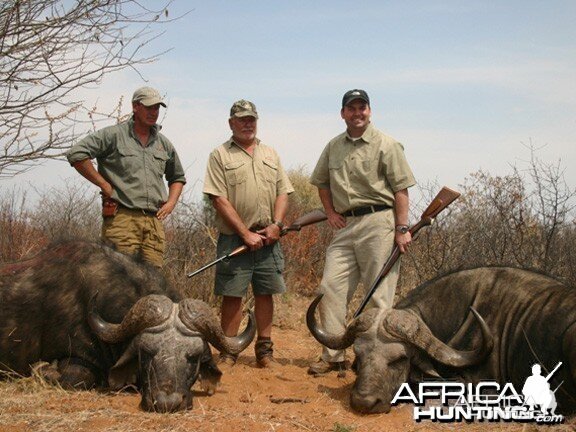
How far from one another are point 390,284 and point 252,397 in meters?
1.69

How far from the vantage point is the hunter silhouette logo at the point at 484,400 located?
515 cm

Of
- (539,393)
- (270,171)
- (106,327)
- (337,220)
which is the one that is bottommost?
(539,393)

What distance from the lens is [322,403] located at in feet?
18.6

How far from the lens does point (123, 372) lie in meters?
5.78

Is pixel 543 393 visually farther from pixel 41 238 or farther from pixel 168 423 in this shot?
pixel 41 238

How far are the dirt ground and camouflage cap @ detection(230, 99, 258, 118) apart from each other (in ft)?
8.11

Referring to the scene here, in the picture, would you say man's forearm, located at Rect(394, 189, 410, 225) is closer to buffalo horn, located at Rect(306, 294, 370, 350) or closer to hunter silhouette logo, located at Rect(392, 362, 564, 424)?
buffalo horn, located at Rect(306, 294, 370, 350)

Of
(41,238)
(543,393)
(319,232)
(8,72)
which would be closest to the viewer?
(543,393)

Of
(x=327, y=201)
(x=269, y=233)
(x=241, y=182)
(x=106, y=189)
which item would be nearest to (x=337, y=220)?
(x=327, y=201)

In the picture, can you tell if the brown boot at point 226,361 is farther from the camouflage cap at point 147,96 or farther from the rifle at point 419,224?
the camouflage cap at point 147,96

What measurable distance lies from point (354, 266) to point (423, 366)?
1.56 meters

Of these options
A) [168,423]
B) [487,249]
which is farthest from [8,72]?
[487,249]

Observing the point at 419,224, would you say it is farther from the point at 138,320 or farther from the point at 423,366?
the point at 138,320

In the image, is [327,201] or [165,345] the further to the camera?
[327,201]
